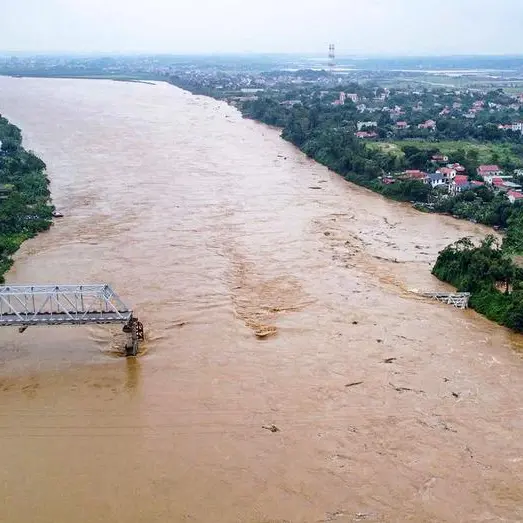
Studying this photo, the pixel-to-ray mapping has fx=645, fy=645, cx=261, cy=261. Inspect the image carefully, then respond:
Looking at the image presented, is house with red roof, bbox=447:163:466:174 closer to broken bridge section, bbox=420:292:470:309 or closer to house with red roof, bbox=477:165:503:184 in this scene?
house with red roof, bbox=477:165:503:184

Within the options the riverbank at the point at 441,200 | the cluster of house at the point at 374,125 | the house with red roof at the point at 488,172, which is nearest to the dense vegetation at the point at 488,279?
the riverbank at the point at 441,200

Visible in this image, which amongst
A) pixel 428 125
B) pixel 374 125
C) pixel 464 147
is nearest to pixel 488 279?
pixel 464 147

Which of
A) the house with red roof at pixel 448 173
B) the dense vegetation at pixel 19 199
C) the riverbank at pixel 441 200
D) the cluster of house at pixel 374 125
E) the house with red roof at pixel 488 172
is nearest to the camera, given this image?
the riverbank at pixel 441 200

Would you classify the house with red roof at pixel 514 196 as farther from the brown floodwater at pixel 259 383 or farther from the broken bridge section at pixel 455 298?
the broken bridge section at pixel 455 298

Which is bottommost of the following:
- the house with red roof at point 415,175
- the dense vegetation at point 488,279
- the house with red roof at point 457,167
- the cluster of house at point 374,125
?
the dense vegetation at point 488,279

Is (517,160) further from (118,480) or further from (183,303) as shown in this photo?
(118,480)

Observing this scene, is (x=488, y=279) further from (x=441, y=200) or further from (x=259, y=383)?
(x=441, y=200)
